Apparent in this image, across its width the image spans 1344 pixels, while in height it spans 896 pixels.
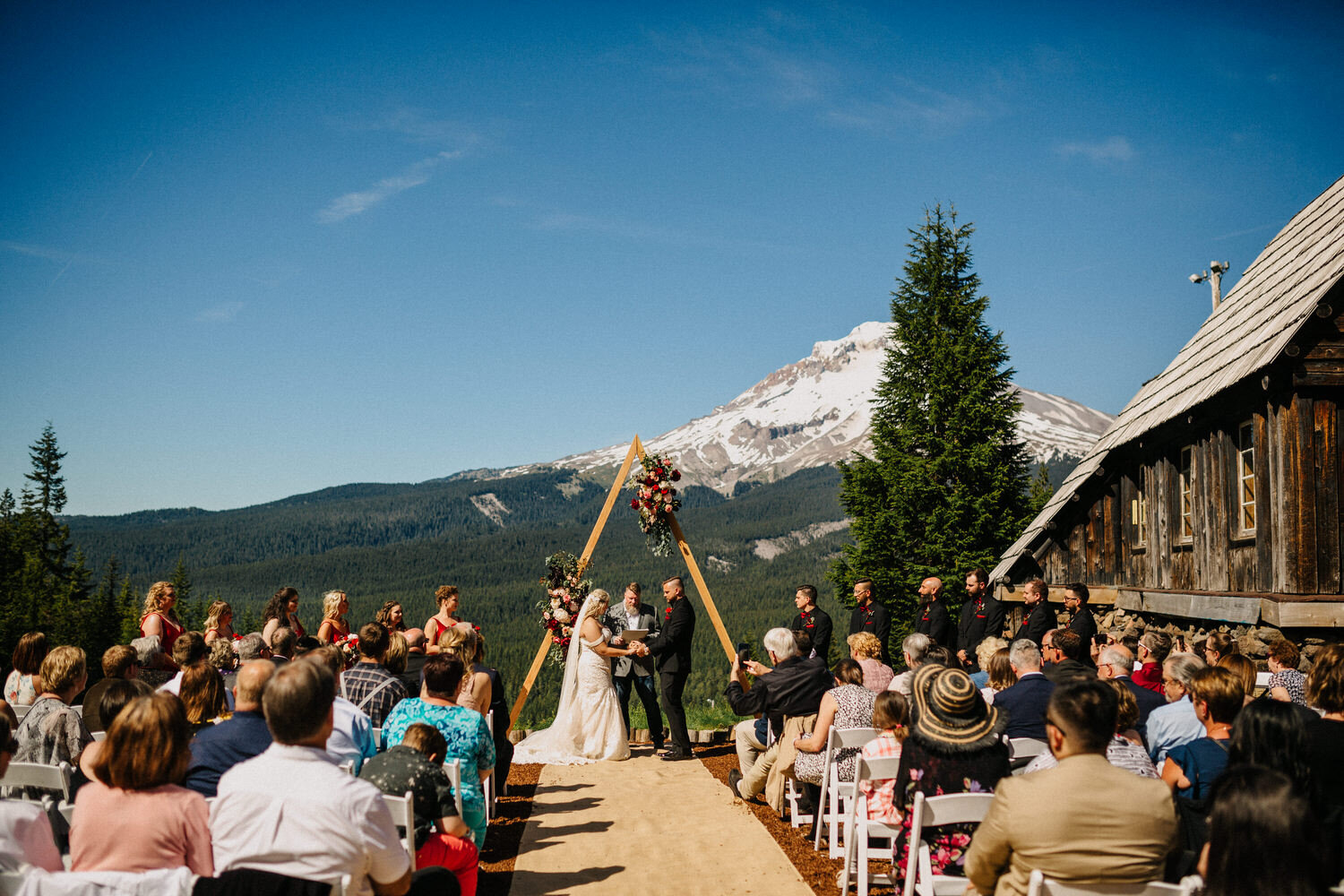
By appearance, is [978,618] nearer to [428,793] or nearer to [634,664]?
[634,664]

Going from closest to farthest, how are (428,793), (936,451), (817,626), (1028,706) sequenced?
1. (428,793)
2. (1028,706)
3. (817,626)
4. (936,451)

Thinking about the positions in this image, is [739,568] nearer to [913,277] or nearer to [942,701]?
[913,277]

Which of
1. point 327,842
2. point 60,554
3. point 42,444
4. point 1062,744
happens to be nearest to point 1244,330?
point 1062,744

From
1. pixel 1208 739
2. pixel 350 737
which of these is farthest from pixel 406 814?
pixel 1208 739

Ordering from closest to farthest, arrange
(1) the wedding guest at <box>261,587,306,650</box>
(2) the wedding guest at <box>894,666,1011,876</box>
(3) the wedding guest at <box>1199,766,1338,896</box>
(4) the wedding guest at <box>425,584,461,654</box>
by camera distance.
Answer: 1. (3) the wedding guest at <box>1199,766,1338,896</box>
2. (2) the wedding guest at <box>894,666,1011,876</box>
3. (1) the wedding guest at <box>261,587,306,650</box>
4. (4) the wedding guest at <box>425,584,461,654</box>

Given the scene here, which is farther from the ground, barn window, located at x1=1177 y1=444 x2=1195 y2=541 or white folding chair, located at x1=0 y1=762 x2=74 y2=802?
barn window, located at x1=1177 y1=444 x2=1195 y2=541

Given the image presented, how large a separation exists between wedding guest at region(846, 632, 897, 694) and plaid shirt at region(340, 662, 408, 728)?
11.4ft

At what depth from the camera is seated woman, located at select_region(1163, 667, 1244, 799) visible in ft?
14.5

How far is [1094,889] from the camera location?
342 centimetres

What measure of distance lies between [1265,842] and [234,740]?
14.1 ft

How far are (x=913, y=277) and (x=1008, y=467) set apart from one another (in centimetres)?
590

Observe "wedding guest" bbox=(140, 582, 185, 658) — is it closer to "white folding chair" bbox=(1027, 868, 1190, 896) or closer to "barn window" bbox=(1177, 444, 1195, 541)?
"white folding chair" bbox=(1027, 868, 1190, 896)

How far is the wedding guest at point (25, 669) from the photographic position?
20.6 feet

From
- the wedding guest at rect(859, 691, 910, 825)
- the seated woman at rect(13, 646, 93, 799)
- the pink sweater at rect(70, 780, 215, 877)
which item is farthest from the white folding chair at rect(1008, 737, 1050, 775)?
the seated woman at rect(13, 646, 93, 799)
